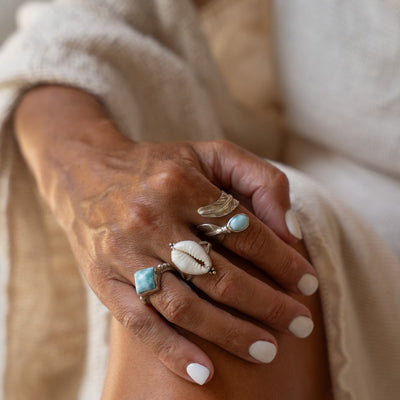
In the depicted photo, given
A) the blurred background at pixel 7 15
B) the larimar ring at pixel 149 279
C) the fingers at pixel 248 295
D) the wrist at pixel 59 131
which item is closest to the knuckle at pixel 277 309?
the fingers at pixel 248 295

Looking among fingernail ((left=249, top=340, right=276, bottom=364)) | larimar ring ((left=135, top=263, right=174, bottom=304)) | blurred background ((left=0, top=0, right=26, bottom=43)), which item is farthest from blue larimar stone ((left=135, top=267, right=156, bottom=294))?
blurred background ((left=0, top=0, right=26, bottom=43))

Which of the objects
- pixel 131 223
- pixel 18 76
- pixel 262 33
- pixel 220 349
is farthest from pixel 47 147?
pixel 262 33

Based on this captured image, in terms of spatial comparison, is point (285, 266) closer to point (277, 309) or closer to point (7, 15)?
point (277, 309)

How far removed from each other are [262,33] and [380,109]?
495mm

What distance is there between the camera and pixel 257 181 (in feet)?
1.70

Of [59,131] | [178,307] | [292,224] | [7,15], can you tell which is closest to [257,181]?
[292,224]

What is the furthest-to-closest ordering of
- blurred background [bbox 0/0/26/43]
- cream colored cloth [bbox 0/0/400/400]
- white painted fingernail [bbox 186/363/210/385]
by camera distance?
blurred background [bbox 0/0/26/43] → cream colored cloth [bbox 0/0/400/400] → white painted fingernail [bbox 186/363/210/385]

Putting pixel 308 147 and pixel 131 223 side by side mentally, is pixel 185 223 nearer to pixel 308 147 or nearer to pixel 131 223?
pixel 131 223

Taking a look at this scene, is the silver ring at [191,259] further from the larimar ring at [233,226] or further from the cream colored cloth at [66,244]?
the cream colored cloth at [66,244]

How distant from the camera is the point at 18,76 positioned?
70 cm

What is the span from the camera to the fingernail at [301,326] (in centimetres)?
48

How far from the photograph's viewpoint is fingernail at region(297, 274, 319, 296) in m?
0.50

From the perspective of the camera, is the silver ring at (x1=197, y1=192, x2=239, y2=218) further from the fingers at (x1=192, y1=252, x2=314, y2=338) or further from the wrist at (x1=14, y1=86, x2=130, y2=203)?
the wrist at (x1=14, y1=86, x2=130, y2=203)

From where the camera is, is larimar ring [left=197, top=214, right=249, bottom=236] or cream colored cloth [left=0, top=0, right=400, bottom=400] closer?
larimar ring [left=197, top=214, right=249, bottom=236]
